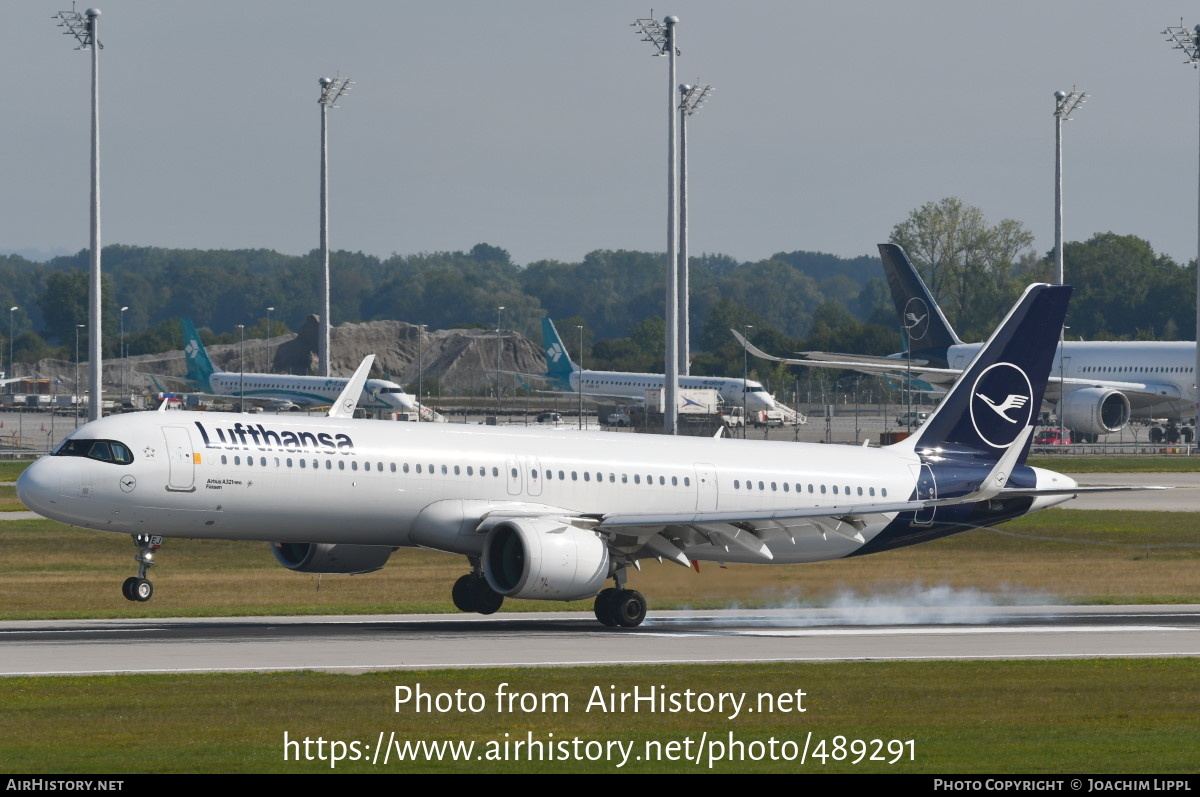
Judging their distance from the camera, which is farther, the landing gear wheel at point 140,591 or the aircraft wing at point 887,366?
the aircraft wing at point 887,366

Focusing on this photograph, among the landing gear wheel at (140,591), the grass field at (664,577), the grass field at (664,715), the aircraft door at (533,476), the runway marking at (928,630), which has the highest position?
the aircraft door at (533,476)

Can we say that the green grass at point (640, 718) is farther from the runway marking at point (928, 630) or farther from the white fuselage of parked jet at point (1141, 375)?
the white fuselage of parked jet at point (1141, 375)

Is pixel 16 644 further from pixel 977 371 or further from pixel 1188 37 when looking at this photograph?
pixel 1188 37

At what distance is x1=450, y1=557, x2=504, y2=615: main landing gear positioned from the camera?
136 feet

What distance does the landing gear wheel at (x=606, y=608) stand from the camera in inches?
→ 1528

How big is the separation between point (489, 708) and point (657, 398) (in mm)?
119235

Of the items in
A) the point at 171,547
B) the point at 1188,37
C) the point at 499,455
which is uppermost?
the point at 1188,37

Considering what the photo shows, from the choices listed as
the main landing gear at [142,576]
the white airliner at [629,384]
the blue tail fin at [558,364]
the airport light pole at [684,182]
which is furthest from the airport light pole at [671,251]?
the blue tail fin at [558,364]

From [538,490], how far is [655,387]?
12447 centimetres

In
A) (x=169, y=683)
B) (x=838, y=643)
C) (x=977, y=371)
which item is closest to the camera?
(x=169, y=683)

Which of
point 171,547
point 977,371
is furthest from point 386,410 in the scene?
point 977,371

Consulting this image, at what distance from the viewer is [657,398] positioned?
145 m

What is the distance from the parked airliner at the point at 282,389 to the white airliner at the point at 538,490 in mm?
103667

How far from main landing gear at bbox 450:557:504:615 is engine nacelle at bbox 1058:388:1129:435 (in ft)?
251
